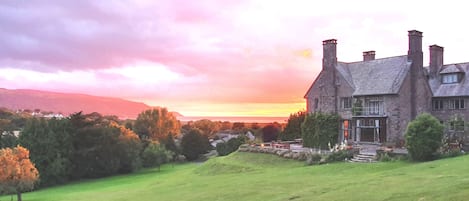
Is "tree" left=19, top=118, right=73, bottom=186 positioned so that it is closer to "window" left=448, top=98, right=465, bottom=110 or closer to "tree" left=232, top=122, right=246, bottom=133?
"window" left=448, top=98, right=465, bottom=110

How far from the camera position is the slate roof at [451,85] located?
41.6m

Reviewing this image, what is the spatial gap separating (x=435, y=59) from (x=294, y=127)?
22258mm

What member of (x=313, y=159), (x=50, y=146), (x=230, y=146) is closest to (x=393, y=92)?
(x=313, y=159)

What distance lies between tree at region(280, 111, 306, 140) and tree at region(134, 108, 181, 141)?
47.4 metres

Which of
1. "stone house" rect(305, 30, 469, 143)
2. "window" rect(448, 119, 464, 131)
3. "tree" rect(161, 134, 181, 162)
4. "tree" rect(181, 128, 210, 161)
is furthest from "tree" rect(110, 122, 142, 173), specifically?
"window" rect(448, 119, 464, 131)

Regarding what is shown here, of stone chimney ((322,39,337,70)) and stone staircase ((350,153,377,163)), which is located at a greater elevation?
stone chimney ((322,39,337,70))

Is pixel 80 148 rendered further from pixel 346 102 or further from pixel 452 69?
pixel 452 69

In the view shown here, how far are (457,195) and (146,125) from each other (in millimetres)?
95757

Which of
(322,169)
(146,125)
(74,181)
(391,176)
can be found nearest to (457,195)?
(391,176)

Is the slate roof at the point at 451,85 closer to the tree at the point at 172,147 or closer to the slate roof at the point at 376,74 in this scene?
the slate roof at the point at 376,74

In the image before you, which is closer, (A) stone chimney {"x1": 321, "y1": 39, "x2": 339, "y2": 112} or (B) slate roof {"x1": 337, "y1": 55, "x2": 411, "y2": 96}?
A: (B) slate roof {"x1": 337, "y1": 55, "x2": 411, "y2": 96}

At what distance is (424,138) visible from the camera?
2967 cm

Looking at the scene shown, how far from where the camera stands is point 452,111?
1663 inches

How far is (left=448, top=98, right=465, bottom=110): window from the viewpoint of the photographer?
4147 cm
